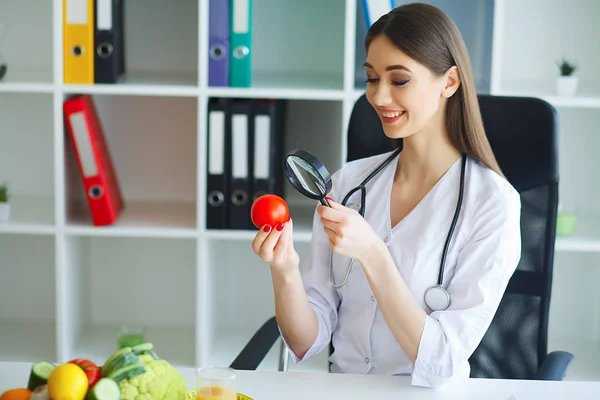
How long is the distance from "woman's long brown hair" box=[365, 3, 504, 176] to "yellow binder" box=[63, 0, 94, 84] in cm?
109

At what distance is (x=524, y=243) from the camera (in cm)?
167

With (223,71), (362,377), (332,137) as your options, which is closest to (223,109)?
(223,71)

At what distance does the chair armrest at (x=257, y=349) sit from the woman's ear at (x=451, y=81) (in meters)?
0.61

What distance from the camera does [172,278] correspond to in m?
2.79

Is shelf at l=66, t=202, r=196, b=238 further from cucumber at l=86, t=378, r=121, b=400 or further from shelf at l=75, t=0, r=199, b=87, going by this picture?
cucumber at l=86, t=378, r=121, b=400

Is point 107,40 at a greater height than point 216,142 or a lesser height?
greater

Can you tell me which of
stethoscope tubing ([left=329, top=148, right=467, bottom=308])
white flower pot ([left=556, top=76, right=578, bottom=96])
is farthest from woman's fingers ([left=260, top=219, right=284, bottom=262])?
white flower pot ([left=556, top=76, right=578, bottom=96])

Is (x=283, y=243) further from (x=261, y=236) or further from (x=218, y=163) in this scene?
(x=218, y=163)

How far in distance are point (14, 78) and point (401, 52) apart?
1.50m

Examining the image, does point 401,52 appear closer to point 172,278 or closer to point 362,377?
point 362,377

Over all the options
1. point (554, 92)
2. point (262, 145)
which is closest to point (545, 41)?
point (554, 92)

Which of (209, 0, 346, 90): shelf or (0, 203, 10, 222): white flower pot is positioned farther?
(209, 0, 346, 90): shelf

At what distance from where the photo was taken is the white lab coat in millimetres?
1392

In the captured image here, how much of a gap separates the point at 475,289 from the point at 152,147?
1.59 meters
